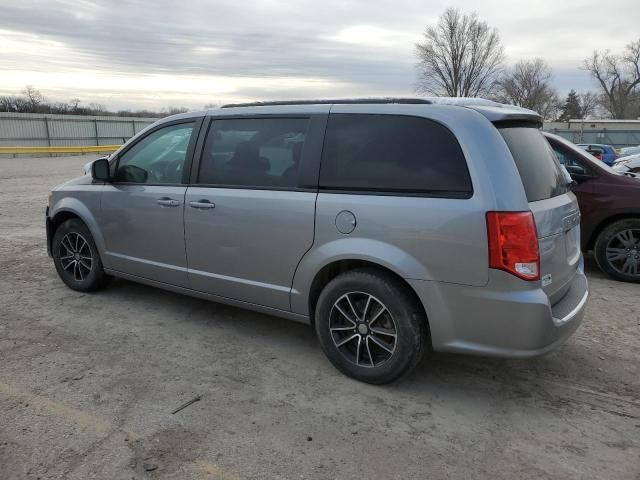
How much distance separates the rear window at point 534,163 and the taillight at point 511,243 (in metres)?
0.25

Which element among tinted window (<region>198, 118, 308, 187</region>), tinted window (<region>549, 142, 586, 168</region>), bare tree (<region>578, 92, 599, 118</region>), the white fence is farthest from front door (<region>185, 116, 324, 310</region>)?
bare tree (<region>578, 92, 599, 118</region>)

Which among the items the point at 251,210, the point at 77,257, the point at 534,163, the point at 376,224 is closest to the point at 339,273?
the point at 376,224

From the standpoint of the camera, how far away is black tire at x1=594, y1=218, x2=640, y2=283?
5887 millimetres

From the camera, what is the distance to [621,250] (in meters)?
5.96

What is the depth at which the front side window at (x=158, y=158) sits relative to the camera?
4.42m

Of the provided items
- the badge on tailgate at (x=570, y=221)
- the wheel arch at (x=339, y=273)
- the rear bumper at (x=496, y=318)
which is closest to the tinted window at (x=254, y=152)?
the wheel arch at (x=339, y=273)

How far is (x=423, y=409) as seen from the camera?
3.22 metres

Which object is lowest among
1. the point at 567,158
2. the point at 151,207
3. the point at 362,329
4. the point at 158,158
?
the point at 362,329

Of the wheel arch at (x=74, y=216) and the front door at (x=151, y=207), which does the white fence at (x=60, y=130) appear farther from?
the front door at (x=151, y=207)

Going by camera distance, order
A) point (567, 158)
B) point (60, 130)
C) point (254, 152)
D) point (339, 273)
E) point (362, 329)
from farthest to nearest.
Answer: point (60, 130)
point (567, 158)
point (254, 152)
point (339, 273)
point (362, 329)

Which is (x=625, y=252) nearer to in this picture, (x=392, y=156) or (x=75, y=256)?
(x=392, y=156)

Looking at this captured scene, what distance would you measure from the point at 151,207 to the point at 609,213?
4868 mm

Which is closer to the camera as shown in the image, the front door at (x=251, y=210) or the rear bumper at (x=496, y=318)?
the rear bumper at (x=496, y=318)

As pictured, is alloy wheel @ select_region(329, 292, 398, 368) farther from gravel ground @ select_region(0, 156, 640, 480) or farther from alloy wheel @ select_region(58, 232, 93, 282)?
alloy wheel @ select_region(58, 232, 93, 282)
